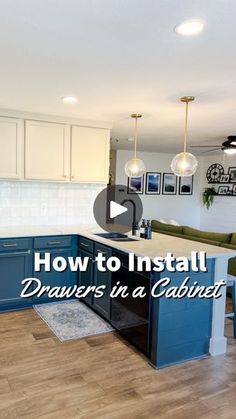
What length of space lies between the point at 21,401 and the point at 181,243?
1989mm

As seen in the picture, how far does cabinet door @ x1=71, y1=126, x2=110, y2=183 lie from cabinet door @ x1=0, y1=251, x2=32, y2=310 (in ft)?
4.03

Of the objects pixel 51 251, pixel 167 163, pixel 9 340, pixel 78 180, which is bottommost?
pixel 9 340

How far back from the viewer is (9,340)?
9.95ft

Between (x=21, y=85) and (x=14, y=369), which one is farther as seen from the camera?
(x=21, y=85)

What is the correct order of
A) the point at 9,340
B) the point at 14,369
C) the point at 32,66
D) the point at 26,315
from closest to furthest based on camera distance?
the point at 32,66 → the point at 14,369 → the point at 9,340 → the point at 26,315

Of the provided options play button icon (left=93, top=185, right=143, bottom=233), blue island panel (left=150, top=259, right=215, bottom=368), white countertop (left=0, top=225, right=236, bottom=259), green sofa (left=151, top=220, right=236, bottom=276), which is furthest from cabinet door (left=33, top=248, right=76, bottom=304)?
green sofa (left=151, top=220, right=236, bottom=276)

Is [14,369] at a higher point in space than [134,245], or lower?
lower

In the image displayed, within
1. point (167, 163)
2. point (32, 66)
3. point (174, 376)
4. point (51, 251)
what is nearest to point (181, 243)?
point (174, 376)

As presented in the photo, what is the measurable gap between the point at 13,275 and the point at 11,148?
1495 millimetres

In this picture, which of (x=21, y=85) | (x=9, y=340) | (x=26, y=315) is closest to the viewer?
(x=21, y=85)

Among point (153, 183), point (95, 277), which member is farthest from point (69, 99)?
point (153, 183)

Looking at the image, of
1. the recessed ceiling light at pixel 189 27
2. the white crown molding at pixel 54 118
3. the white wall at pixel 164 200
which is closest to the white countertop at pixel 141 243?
the white crown molding at pixel 54 118

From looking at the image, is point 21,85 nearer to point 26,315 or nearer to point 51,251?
point 51,251

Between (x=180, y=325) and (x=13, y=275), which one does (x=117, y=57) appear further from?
(x=13, y=275)
